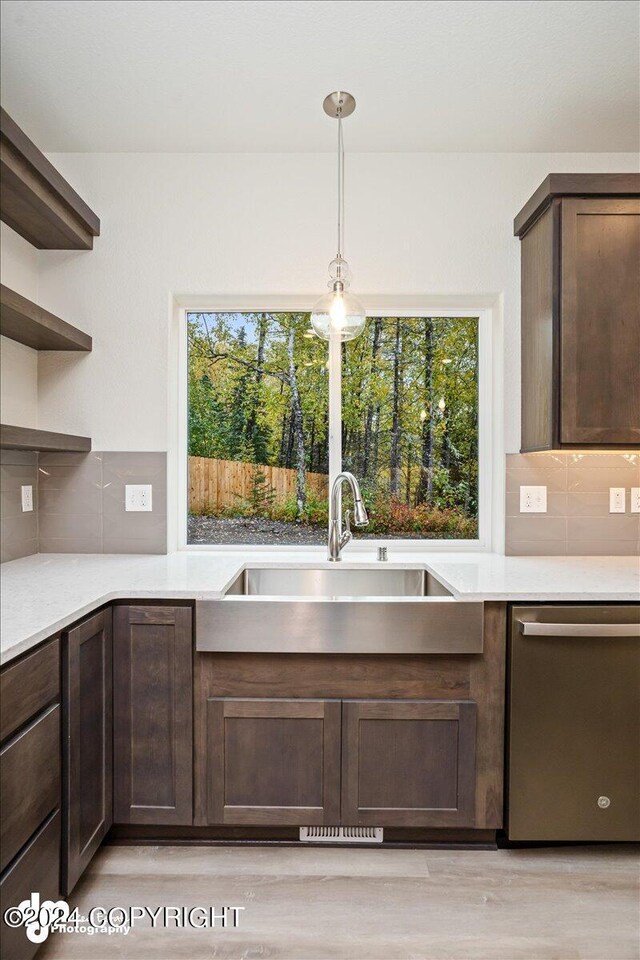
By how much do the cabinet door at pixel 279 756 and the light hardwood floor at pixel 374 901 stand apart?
0.52 ft

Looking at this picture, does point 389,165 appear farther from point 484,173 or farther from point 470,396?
point 470,396

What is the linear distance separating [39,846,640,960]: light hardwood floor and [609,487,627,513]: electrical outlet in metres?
1.22

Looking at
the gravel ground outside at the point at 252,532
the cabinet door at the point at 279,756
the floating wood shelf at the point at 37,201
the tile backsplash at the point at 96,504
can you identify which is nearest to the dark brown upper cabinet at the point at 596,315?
the gravel ground outside at the point at 252,532

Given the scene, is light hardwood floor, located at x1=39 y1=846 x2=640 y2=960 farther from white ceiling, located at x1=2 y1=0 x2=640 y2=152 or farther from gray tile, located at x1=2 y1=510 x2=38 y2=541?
white ceiling, located at x1=2 y1=0 x2=640 y2=152

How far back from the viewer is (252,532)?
8.32ft

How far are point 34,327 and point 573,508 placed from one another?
2.21m

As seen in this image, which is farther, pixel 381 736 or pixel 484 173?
pixel 484 173

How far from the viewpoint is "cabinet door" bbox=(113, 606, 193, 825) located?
172 centimetres

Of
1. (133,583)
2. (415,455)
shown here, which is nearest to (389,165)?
(415,455)

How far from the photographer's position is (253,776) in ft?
5.71

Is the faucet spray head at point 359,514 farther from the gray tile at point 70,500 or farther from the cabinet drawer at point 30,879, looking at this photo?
the cabinet drawer at point 30,879

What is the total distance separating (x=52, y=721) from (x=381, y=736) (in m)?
0.93

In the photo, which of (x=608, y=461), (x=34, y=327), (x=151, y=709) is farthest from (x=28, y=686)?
(x=608, y=461)

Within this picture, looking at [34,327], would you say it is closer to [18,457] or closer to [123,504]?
[18,457]
